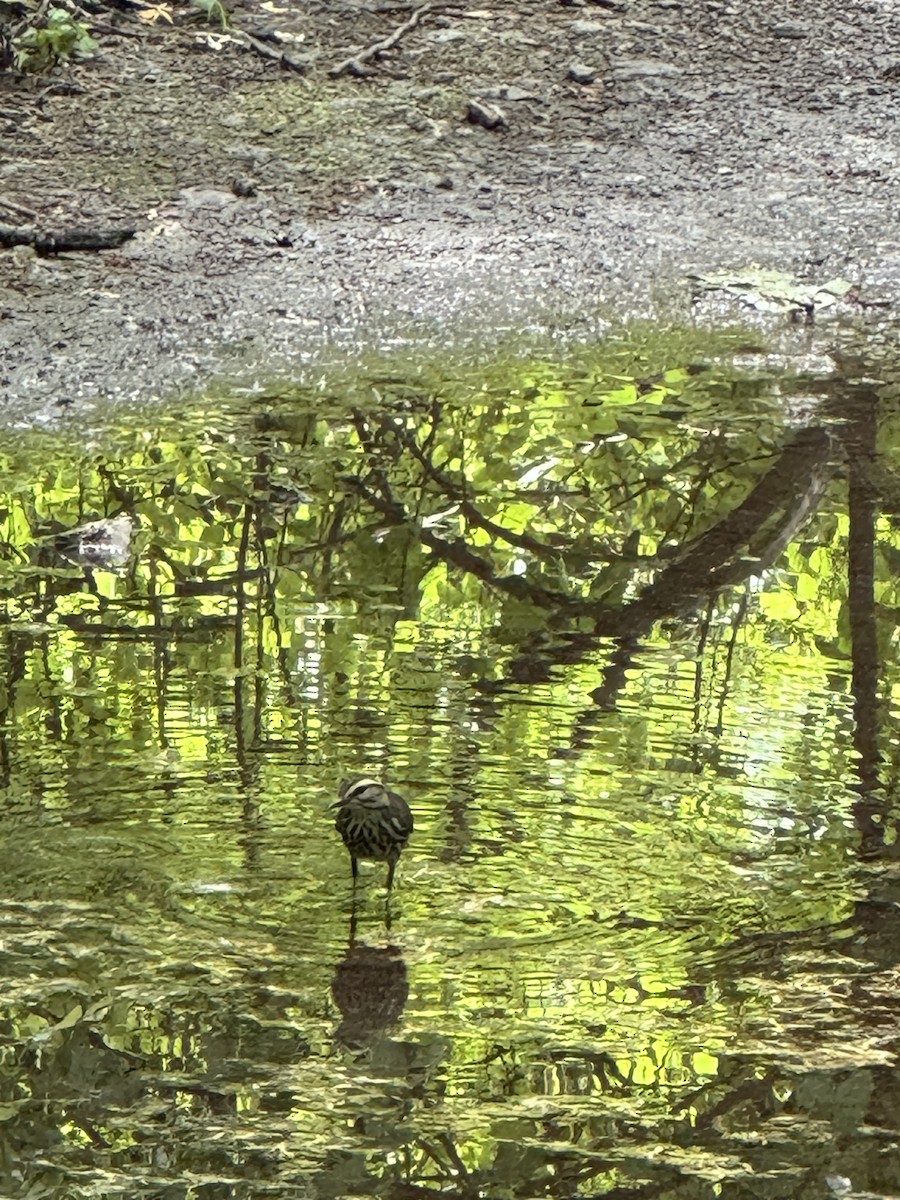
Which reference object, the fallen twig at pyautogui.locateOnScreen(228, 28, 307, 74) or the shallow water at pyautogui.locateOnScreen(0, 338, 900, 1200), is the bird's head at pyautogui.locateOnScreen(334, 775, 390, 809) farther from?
the fallen twig at pyautogui.locateOnScreen(228, 28, 307, 74)

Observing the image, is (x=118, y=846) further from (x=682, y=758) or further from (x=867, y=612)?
(x=867, y=612)

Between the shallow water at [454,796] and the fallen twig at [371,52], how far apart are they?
3002 mm

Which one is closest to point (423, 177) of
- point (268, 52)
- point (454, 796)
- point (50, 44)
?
point (268, 52)

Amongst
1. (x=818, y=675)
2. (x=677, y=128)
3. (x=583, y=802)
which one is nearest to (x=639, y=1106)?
(x=583, y=802)

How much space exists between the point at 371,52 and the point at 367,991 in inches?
279

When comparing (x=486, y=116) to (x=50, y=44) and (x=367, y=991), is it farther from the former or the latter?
(x=367, y=991)

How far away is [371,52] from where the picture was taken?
10062 millimetres

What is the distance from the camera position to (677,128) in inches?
382

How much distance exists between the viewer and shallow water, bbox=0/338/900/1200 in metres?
3.39

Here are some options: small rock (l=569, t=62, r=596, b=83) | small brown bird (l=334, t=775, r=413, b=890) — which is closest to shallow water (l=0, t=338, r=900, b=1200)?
small brown bird (l=334, t=775, r=413, b=890)

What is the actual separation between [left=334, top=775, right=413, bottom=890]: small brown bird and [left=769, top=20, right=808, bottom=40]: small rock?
7.22 metres

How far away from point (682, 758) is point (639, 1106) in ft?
4.94

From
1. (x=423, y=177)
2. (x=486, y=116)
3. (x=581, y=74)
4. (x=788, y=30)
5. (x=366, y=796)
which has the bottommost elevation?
(x=366, y=796)

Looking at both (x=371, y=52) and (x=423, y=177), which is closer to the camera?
(x=423, y=177)
